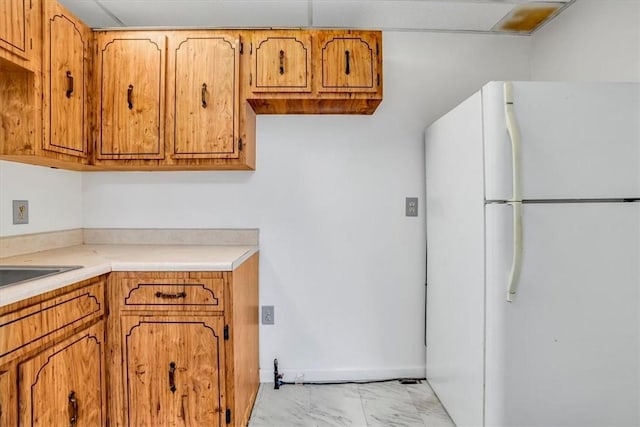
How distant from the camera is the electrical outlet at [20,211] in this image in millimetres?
1806

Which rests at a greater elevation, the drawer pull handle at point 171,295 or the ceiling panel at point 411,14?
the ceiling panel at point 411,14

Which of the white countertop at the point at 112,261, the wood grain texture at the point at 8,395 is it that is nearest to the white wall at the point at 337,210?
the white countertop at the point at 112,261

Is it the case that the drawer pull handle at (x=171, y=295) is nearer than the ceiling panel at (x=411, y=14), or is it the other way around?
the drawer pull handle at (x=171, y=295)

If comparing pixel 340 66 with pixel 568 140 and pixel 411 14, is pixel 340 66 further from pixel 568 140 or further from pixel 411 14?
pixel 568 140

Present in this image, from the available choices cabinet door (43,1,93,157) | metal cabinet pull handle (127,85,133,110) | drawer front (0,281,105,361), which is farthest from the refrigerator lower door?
cabinet door (43,1,93,157)

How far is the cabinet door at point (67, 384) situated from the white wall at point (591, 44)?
262 centimetres

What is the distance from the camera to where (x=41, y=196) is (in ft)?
6.49

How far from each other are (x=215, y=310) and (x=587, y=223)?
155cm

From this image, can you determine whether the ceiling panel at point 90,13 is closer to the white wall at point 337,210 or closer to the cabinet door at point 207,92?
the cabinet door at point 207,92

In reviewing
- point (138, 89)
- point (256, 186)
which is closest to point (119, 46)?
point (138, 89)

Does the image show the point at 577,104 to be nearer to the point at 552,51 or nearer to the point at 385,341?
→ the point at 552,51

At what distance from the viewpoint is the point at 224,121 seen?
192cm

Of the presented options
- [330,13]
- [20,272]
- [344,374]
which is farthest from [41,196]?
[344,374]

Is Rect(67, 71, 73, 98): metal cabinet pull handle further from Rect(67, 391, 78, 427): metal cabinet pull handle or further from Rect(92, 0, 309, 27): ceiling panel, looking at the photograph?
Rect(67, 391, 78, 427): metal cabinet pull handle
